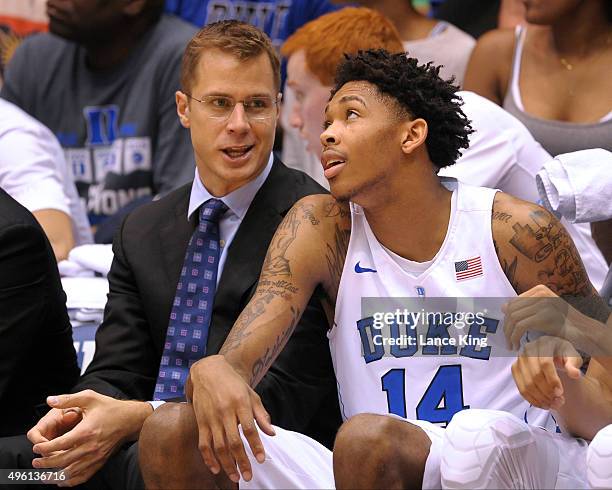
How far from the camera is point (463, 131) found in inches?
141

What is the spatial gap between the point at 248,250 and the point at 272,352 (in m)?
0.56

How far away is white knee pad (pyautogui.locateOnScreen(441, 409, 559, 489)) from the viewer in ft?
9.52

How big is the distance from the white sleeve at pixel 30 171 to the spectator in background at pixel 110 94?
Result: 1.55ft

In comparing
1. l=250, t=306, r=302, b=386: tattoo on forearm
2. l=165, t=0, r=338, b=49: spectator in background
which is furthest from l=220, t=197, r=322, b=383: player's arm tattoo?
l=165, t=0, r=338, b=49: spectator in background

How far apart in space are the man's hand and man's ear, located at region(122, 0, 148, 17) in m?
2.67

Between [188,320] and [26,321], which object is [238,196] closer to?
[188,320]

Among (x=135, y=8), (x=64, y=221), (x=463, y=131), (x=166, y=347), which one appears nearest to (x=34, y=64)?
(x=135, y=8)

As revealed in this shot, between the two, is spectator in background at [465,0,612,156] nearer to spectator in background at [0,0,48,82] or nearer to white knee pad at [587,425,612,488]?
white knee pad at [587,425,612,488]

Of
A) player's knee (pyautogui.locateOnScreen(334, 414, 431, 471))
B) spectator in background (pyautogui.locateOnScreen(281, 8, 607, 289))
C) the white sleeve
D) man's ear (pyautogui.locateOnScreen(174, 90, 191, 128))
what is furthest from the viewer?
the white sleeve

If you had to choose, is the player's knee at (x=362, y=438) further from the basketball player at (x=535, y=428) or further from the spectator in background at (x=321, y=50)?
the spectator in background at (x=321, y=50)

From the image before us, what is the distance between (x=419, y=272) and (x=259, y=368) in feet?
1.70

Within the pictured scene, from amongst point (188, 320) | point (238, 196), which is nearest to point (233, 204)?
point (238, 196)

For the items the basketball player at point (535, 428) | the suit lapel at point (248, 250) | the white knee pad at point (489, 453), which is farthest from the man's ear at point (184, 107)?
the white knee pad at point (489, 453)

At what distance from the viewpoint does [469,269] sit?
340cm
